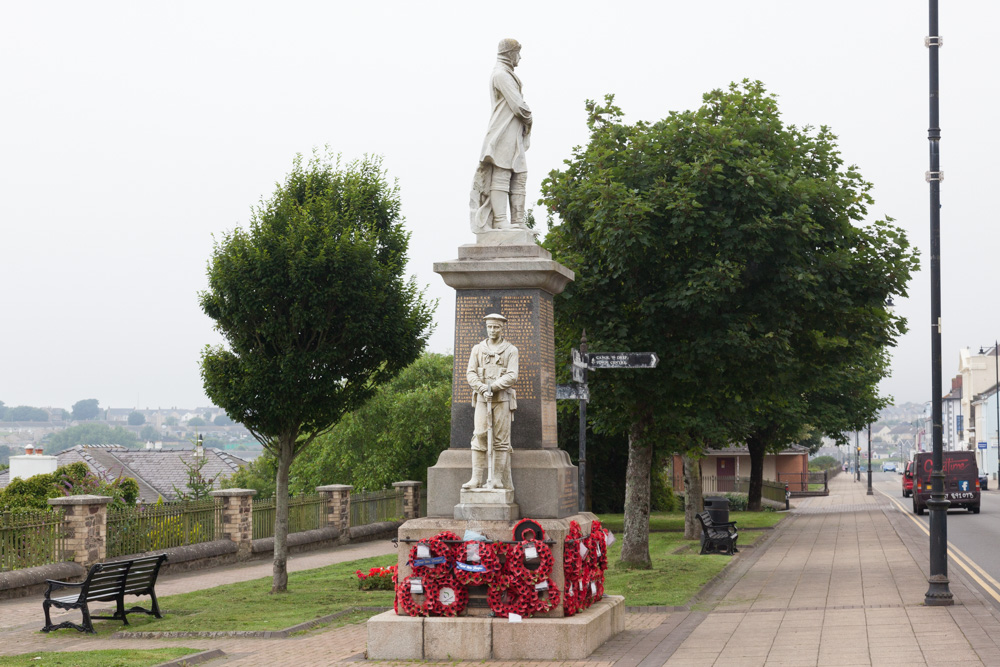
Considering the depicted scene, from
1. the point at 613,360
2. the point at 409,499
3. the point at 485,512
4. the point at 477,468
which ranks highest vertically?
the point at 613,360

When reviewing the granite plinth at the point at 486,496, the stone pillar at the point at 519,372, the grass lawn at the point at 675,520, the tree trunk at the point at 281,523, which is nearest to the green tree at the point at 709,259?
the tree trunk at the point at 281,523

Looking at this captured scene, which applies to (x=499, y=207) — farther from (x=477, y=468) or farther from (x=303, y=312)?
(x=303, y=312)

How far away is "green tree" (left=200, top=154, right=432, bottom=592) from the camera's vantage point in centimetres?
1642

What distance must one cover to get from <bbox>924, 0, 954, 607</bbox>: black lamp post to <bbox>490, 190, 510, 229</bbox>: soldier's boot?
6165 millimetres

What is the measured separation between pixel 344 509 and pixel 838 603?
15890 millimetres

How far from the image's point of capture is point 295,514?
2631 cm

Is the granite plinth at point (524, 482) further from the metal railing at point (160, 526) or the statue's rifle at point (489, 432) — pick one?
the metal railing at point (160, 526)

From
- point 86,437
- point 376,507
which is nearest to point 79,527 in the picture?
point 376,507

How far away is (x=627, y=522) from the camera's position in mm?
20641

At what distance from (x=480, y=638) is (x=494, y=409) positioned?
2194mm

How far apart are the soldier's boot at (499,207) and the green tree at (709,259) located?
6216 mm

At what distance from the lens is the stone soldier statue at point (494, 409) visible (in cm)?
1103

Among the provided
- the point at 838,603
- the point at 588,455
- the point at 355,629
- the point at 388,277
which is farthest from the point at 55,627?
the point at 588,455

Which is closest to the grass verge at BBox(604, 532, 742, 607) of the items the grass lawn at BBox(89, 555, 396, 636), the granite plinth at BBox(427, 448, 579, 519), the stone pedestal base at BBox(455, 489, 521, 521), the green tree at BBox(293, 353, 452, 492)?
the grass lawn at BBox(89, 555, 396, 636)
